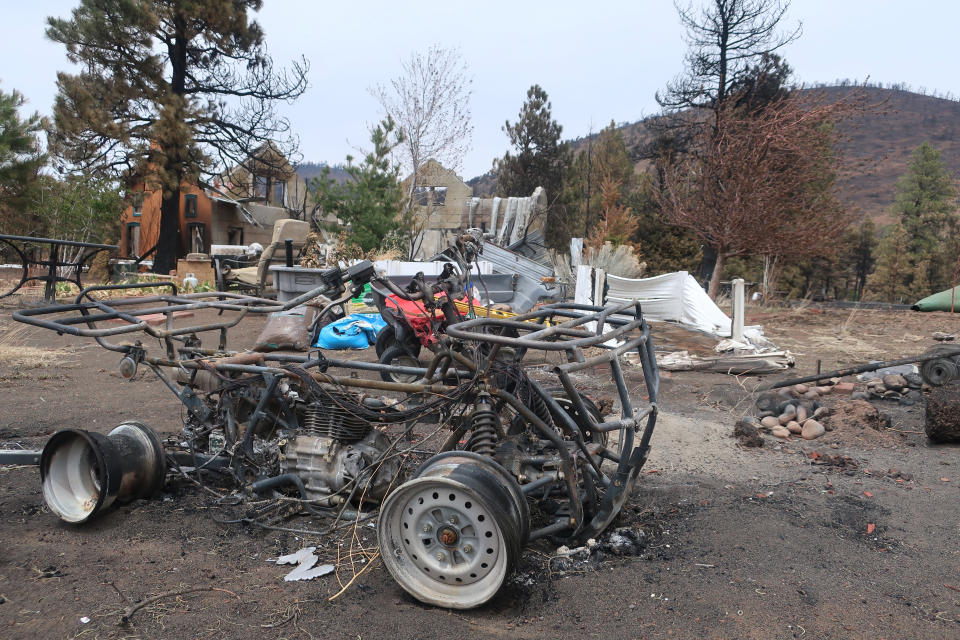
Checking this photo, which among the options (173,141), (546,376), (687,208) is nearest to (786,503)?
(546,376)

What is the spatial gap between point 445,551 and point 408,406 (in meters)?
1.10

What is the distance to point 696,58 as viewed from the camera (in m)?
23.2

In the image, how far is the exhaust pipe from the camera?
372 centimetres

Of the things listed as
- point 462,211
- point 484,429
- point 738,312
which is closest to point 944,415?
point 484,429

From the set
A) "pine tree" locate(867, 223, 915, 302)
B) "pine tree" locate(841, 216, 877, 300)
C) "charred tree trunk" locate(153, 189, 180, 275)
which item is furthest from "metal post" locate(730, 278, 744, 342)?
"pine tree" locate(841, 216, 877, 300)

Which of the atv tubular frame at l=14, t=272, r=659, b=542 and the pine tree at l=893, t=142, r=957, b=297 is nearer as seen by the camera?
the atv tubular frame at l=14, t=272, r=659, b=542

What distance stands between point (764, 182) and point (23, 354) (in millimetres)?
14931

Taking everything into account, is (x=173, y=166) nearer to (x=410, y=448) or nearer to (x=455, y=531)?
(x=410, y=448)

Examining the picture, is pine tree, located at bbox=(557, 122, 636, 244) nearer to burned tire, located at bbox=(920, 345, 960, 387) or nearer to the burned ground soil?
burned tire, located at bbox=(920, 345, 960, 387)

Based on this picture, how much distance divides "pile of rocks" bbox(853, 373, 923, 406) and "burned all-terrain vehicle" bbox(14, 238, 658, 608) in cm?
473

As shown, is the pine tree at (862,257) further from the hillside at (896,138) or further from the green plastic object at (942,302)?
the hillside at (896,138)

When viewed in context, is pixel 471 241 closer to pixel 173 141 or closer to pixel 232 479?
pixel 232 479

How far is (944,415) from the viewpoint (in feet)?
17.7

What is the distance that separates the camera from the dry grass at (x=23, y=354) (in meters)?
8.91
